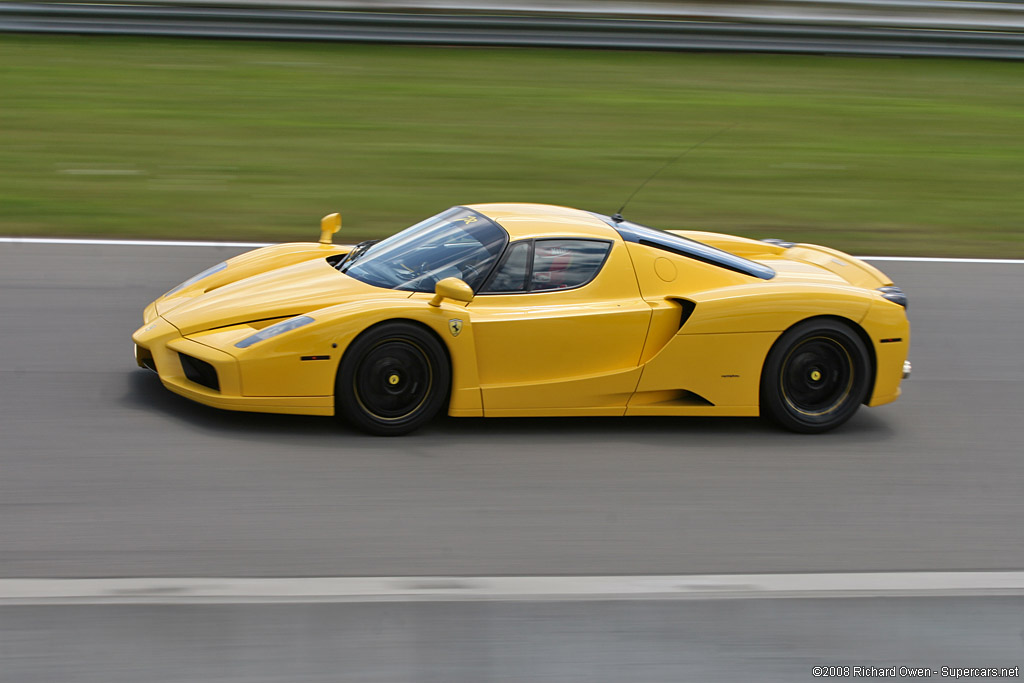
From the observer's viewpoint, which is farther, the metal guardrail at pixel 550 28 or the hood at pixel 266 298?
the metal guardrail at pixel 550 28

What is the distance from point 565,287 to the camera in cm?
561

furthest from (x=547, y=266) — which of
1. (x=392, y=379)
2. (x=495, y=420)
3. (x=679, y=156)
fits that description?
(x=679, y=156)

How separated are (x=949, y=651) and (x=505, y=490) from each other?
74.8 inches

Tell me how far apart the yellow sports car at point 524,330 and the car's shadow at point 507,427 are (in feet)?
0.39

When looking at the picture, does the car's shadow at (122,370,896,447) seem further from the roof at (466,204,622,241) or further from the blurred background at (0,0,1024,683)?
the roof at (466,204,622,241)

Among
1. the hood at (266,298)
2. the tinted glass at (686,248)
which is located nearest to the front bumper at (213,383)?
the hood at (266,298)

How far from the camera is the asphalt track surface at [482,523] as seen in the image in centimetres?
352

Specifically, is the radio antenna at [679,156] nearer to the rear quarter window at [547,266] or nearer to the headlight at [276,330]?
the rear quarter window at [547,266]

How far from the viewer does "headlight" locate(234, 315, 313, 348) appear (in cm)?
514

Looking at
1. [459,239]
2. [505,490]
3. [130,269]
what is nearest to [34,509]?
[505,490]

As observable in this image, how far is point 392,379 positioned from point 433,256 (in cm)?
76

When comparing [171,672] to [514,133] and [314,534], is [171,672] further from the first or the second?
[514,133]

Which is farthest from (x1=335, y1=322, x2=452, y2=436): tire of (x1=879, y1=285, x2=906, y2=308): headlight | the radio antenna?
the radio antenna

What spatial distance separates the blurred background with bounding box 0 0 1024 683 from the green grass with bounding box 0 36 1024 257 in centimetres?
5
